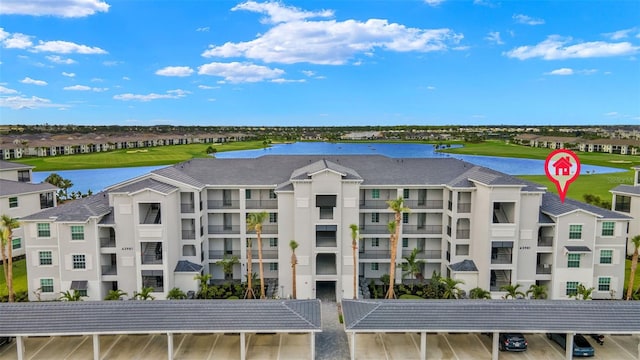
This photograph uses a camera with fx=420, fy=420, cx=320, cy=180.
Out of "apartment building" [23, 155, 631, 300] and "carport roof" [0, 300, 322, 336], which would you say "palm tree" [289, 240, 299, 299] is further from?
"carport roof" [0, 300, 322, 336]

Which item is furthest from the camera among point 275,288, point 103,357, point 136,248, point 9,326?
point 275,288

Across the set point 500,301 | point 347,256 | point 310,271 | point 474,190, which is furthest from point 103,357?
point 474,190

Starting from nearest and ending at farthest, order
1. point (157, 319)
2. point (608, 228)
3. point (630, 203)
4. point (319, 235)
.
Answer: point (157, 319), point (608, 228), point (319, 235), point (630, 203)

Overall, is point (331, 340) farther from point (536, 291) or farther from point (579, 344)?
point (536, 291)

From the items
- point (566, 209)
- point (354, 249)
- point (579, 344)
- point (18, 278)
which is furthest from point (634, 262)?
point (18, 278)

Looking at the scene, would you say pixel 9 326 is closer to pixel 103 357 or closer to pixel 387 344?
pixel 103 357

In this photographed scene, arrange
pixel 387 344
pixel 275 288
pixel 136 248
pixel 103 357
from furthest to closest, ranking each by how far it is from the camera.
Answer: pixel 275 288 → pixel 136 248 → pixel 387 344 → pixel 103 357
